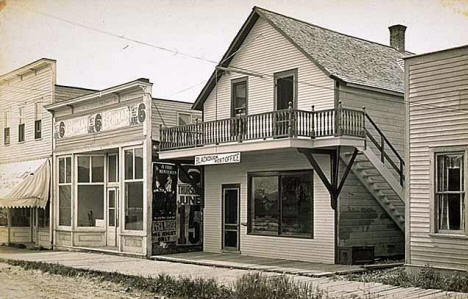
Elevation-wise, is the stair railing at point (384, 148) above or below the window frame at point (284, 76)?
below

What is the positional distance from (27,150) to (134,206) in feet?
29.3

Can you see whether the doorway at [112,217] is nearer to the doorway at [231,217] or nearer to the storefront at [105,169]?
the storefront at [105,169]

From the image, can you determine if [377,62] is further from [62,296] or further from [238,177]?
[62,296]

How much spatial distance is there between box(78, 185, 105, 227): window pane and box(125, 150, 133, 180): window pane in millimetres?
2979

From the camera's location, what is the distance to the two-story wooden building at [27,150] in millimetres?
27531

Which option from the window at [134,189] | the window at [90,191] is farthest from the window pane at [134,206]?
the window at [90,191]

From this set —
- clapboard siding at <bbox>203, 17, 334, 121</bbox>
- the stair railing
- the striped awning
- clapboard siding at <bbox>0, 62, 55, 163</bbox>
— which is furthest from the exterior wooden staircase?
clapboard siding at <bbox>0, 62, 55, 163</bbox>

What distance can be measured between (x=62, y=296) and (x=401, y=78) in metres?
13.6

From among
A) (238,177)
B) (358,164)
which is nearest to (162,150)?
(238,177)

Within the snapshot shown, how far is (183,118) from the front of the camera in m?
24.8

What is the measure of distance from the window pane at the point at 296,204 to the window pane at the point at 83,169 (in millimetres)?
9778

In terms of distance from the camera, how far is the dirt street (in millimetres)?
14300

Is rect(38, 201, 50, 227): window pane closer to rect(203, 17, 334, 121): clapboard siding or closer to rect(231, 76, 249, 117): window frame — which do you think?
rect(203, 17, 334, 121): clapboard siding

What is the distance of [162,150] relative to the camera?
22078mm
